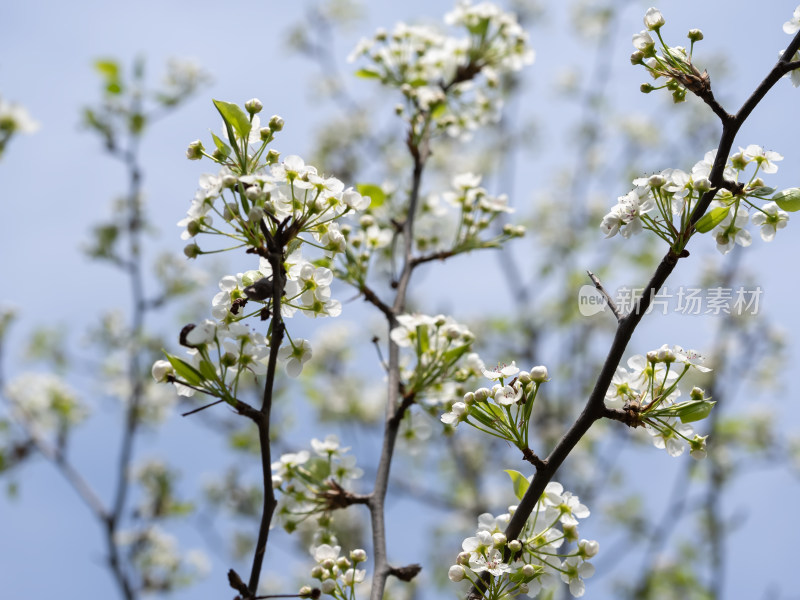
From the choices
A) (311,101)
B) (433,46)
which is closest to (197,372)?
(433,46)

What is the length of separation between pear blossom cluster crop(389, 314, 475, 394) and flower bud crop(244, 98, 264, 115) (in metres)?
1.23

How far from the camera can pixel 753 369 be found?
9.79 metres

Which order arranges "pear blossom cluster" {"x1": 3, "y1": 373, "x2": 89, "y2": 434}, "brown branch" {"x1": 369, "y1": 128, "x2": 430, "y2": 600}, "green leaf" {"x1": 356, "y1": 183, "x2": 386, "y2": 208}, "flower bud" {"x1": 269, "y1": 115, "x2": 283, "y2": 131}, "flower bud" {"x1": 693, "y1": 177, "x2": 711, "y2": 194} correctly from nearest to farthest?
"flower bud" {"x1": 693, "y1": 177, "x2": 711, "y2": 194} < "flower bud" {"x1": 269, "y1": 115, "x2": 283, "y2": 131} < "brown branch" {"x1": 369, "y1": 128, "x2": 430, "y2": 600} < "green leaf" {"x1": 356, "y1": 183, "x2": 386, "y2": 208} < "pear blossom cluster" {"x1": 3, "y1": 373, "x2": 89, "y2": 434}

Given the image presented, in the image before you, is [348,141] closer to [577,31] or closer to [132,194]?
[577,31]

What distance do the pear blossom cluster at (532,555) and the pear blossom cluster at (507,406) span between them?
260mm

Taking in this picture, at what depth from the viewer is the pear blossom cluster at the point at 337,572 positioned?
7.64 ft

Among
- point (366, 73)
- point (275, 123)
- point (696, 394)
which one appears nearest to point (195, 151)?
point (275, 123)

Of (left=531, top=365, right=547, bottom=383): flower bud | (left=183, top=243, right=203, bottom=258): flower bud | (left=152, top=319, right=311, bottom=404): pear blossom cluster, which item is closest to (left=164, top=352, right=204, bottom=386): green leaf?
(left=152, top=319, right=311, bottom=404): pear blossom cluster

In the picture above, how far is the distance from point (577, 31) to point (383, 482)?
10.9 meters

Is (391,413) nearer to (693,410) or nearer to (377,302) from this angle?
(377,302)

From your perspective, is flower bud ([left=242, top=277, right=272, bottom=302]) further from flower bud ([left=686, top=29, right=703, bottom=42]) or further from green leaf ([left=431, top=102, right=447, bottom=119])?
green leaf ([left=431, top=102, right=447, bottom=119])

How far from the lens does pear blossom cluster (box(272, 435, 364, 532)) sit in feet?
9.21

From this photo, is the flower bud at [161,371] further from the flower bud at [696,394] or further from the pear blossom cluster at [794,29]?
the pear blossom cluster at [794,29]

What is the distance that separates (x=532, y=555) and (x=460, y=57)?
356 cm
